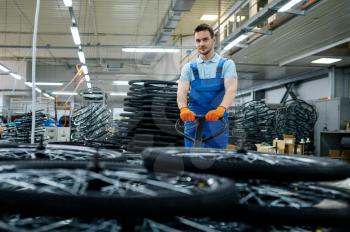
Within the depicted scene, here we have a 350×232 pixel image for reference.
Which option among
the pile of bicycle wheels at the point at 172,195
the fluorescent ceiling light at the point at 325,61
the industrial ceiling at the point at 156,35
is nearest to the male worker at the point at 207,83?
the pile of bicycle wheels at the point at 172,195

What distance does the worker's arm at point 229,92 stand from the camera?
2.55m

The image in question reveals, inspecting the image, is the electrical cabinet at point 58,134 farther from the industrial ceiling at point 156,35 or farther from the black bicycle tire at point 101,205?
the black bicycle tire at point 101,205

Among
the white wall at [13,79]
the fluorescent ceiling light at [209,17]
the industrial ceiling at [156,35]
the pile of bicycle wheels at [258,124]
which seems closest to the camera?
the industrial ceiling at [156,35]

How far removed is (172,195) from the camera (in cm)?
77

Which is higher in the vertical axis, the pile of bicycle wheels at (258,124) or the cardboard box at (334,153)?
the pile of bicycle wheels at (258,124)

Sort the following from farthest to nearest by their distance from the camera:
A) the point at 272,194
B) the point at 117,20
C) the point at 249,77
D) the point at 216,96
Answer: the point at 249,77
the point at 117,20
the point at 216,96
the point at 272,194

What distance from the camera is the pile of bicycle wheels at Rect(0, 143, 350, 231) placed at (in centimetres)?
72

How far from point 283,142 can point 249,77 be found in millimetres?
6500

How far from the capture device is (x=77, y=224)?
1.03m

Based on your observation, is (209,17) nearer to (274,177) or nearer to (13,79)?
(274,177)

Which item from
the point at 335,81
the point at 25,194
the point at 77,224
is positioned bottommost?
the point at 77,224

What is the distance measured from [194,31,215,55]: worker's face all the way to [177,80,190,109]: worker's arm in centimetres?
27

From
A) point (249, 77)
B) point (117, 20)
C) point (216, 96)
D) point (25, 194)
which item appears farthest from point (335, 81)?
point (25, 194)

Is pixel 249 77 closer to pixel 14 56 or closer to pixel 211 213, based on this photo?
pixel 14 56
